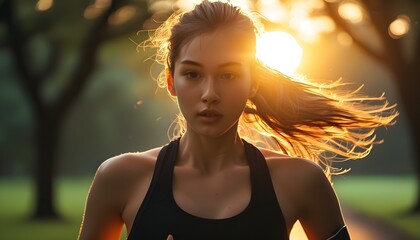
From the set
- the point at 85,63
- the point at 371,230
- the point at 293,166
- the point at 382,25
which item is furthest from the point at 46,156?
the point at 293,166

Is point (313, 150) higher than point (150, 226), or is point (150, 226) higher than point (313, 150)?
point (313, 150)

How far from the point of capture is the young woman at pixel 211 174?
3.75 meters

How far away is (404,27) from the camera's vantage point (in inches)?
850

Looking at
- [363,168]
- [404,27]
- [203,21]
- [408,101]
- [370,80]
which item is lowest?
[203,21]

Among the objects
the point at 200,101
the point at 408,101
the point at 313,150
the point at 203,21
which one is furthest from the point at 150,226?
the point at 408,101

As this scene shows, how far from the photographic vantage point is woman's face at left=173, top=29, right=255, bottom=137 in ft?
12.5

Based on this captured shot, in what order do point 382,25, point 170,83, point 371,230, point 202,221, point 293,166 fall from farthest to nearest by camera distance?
point 382,25, point 371,230, point 170,83, point 293,166, point 202,221

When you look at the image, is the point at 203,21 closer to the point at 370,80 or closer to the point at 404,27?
the point at 404,27

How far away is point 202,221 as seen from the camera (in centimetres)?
372

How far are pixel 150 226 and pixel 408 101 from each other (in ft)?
56.1

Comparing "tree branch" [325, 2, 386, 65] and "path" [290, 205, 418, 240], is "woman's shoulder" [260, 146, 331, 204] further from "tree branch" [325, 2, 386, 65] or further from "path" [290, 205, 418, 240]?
"tree branch" [325, 2, 386, 65]

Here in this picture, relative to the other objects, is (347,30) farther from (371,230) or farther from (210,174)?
(210,174)

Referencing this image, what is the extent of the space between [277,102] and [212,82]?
0.75 meters

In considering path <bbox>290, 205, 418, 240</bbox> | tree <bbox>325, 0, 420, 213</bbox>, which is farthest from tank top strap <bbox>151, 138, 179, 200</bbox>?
tree <bbox>325, 0, 420, 213</bbox>
